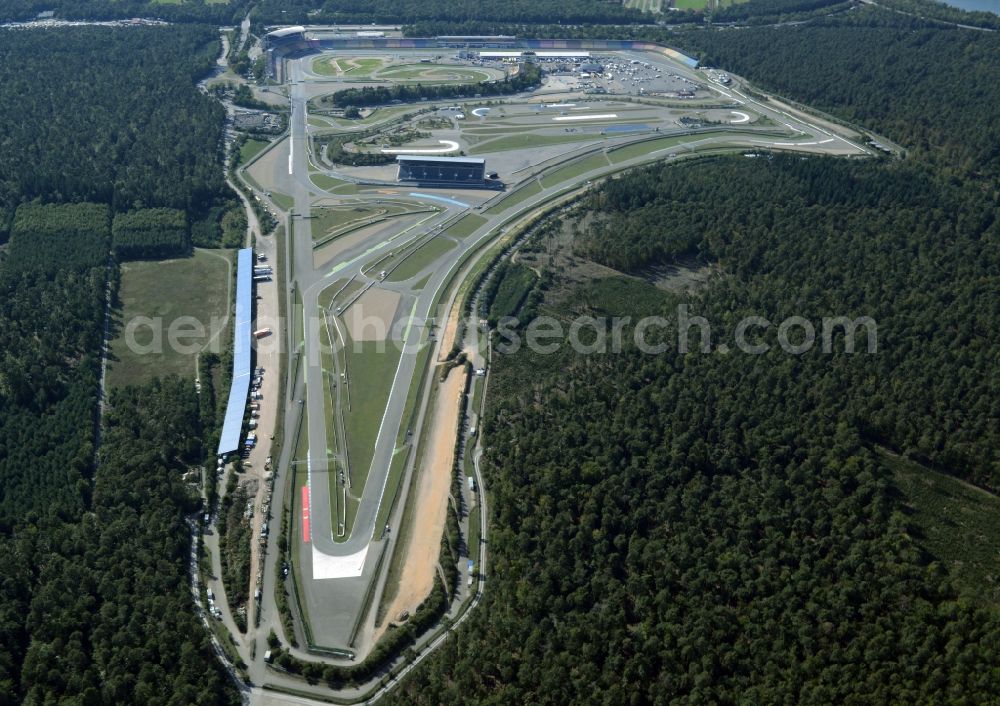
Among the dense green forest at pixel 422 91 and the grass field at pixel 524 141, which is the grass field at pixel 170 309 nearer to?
the grass field at pixel 524 141

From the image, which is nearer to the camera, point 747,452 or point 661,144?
point 747,452

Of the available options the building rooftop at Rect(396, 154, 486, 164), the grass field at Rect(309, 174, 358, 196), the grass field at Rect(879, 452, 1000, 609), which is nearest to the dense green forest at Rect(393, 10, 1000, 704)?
the grass field at Rect(879, 452, 1000, 609)

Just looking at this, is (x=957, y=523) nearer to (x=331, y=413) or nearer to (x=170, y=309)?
(x=331, y=413)

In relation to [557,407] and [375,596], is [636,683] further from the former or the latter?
[557,407]

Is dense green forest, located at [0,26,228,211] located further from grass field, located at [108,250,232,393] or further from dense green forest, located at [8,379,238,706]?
dense green forest, located at [8,379,238,706]

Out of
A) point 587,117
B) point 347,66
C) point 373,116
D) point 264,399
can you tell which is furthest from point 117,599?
point 347,66

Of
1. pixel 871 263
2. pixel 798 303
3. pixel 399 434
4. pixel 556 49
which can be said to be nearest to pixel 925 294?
pixel 871 263

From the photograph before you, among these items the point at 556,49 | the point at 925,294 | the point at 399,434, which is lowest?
the point at 399,434
